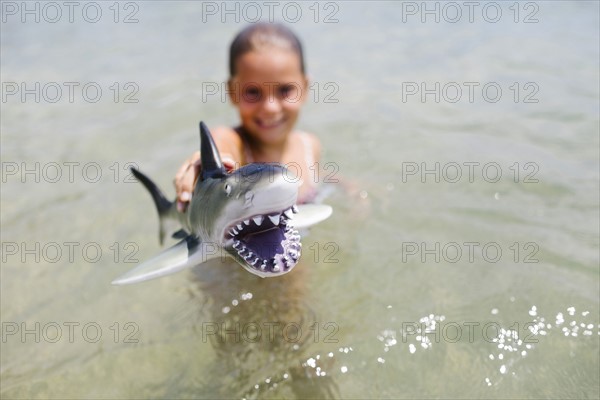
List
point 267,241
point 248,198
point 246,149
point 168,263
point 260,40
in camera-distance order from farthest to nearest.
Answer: point 246,149 → point 260,40 → point 168,263 → point 267,241 → point 248,198

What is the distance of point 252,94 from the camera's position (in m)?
3.12

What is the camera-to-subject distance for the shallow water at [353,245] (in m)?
2.60

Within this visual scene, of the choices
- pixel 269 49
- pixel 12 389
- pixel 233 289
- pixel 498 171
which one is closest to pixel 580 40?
pixel 498 171

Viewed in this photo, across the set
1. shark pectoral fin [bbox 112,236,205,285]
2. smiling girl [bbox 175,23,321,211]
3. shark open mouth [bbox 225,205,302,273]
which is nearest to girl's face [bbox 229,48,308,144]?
smiling girl [bbox 175,23,321,211]

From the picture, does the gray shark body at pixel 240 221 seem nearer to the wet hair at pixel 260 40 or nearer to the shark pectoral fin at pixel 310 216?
the shark pectoral fin at pixel 310 216

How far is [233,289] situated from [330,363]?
77cm

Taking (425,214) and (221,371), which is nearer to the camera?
(221,371)

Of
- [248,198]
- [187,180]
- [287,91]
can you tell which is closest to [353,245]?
[287,91]

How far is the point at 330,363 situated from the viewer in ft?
8.59

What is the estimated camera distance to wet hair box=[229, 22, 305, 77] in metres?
3.03

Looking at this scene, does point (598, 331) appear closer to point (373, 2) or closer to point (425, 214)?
point (425, 214)

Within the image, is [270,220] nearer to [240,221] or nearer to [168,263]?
[240,221]

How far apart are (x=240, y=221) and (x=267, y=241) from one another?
0.11 meters

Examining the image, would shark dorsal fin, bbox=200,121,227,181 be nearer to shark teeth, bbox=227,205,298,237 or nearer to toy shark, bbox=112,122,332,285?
toy shark, bbox=112,122,332,285
